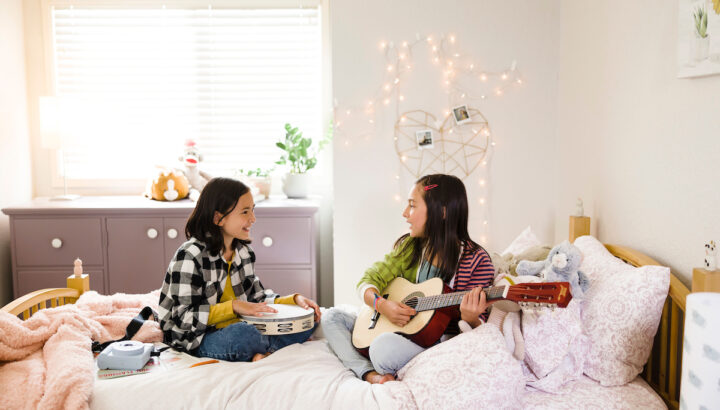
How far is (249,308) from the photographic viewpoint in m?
1.95

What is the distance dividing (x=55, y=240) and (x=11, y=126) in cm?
77

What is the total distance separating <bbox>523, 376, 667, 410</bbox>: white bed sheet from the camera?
1.58 m

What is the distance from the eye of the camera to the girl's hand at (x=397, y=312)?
1.84 m

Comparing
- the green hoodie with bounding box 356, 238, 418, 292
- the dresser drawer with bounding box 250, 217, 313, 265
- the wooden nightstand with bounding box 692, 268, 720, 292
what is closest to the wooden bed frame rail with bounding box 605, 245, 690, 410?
the wooden nightstand with bounding box 692, 268, 720, 292

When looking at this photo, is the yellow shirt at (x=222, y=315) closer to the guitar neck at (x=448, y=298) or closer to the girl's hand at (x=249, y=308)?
the girl's hand at (x=249, y=308)

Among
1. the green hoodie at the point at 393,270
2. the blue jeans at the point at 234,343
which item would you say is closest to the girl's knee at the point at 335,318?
the green hoodie at the point at 393,270

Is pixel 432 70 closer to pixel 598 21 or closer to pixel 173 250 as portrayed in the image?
pixel 598 21

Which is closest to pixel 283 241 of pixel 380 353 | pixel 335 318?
pixel 335 318

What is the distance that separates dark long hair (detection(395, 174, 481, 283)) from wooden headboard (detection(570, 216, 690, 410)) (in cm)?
54

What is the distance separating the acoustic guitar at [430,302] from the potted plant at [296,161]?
1484 millimetres

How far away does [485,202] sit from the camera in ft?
9.75

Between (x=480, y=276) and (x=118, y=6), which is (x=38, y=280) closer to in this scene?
(x=118, y=6)

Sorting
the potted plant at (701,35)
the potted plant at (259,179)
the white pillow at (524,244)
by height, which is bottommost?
the white pillow at (524,244)

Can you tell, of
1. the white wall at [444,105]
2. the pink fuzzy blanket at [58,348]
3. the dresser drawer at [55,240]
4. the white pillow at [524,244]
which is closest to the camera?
the pink fuzzy blanket at [58,348]
